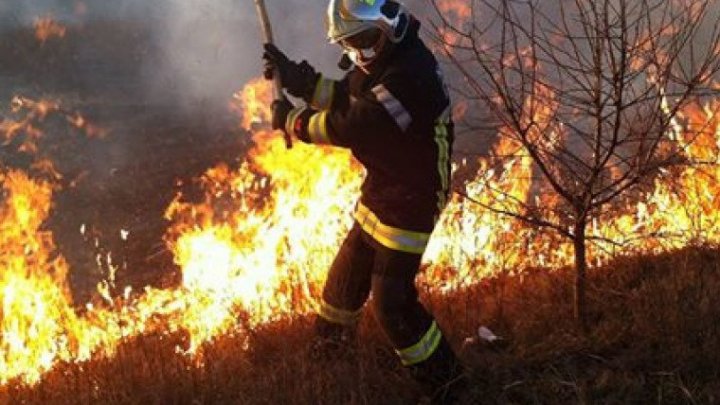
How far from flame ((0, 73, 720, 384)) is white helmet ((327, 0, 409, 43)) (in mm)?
872

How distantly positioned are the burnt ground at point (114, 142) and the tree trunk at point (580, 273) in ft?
13.4

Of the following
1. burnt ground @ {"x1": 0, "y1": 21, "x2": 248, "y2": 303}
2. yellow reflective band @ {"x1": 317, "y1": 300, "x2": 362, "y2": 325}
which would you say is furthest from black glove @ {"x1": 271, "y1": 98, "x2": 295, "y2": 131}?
burnt ground @ {"x1": 0, "y1": 21, "x2": 248, "y2": 303}

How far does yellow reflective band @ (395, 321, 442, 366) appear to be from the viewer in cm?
334

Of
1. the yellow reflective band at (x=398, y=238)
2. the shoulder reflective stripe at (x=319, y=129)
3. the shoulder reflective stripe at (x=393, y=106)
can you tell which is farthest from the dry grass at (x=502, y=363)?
the shoulder reflective stripe at (x=393, y=106)

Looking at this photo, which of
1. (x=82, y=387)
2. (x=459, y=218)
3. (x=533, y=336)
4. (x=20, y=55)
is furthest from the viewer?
(x=20, y=55)

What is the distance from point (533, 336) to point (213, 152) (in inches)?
257

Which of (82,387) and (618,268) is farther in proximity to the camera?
(618,268)

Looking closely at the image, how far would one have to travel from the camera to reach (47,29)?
11.3 meters

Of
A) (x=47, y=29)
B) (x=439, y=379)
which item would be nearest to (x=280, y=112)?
(x=439, y=379)

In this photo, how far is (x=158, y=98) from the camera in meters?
11.2

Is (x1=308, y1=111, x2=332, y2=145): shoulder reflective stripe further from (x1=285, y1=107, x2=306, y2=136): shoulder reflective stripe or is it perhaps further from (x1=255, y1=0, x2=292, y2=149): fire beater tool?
(x1=255, y1=0, x2=292, y2=149): fire beater tool

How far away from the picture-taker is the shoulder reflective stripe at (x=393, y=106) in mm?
3252

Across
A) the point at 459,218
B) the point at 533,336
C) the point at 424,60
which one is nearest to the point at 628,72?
the point at 424,60

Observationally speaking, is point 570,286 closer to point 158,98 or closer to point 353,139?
point 353,139
